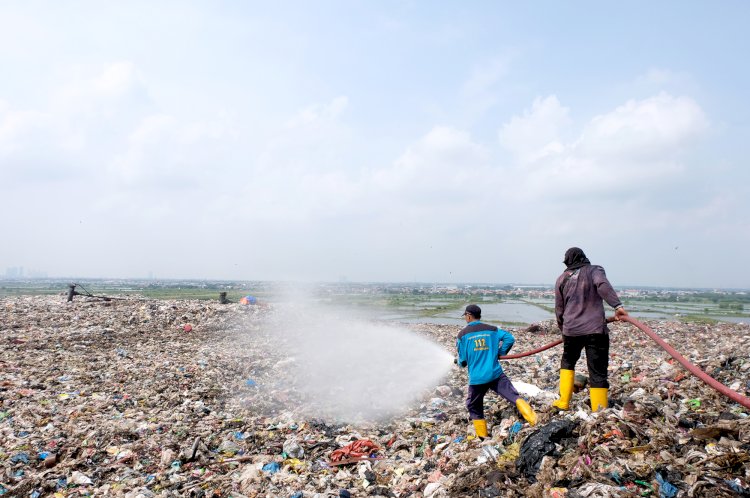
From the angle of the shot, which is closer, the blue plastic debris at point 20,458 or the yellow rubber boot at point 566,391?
the blue plastic debris at point 20,458

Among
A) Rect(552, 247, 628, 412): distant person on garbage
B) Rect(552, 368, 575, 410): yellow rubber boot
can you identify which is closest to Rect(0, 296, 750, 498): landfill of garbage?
Rect(552, 368, 575, 410): yellow rubber boot

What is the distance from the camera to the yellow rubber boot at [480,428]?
478cm

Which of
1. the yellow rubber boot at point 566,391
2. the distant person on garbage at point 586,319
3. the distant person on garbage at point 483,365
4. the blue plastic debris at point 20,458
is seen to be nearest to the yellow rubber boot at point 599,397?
the distant person on garbage at point 586,319

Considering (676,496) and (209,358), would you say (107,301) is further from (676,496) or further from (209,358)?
(676,496)

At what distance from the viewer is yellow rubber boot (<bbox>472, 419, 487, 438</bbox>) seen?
4.78 meters

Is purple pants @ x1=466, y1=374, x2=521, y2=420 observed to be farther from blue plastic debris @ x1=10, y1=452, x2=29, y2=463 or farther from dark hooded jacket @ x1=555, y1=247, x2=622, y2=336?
blue plastic debris @ x1=10, y1=452, x2=29, y2=463

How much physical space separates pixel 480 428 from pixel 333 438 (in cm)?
189

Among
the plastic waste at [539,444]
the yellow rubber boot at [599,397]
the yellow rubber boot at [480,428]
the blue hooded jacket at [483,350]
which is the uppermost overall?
the blue hooded jacket at [483,350]

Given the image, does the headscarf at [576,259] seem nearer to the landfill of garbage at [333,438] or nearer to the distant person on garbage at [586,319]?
the distant person on garbage at [586,319]

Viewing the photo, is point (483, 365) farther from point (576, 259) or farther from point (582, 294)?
point (576, 259)

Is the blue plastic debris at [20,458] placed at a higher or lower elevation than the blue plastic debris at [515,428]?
lower

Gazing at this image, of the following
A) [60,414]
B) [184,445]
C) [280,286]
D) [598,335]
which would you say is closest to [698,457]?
[598,335]

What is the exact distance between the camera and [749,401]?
10.2 ft

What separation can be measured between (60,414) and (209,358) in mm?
3940
